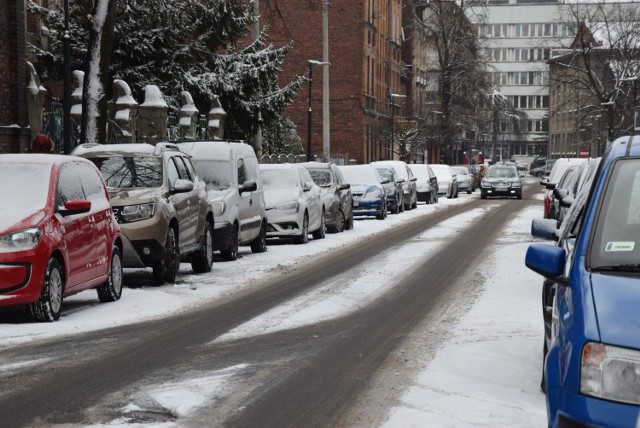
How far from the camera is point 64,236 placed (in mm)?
12570

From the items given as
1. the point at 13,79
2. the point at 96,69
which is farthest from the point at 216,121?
the point at 96,69

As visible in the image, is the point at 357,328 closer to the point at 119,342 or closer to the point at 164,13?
the point at 119,342

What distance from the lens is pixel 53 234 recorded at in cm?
1224

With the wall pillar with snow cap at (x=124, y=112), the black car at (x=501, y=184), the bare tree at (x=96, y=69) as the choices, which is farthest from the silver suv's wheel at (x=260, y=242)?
the black car at (x=501, y=184)

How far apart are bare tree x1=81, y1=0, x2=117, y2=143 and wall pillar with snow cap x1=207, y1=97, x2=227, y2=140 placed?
13.0 m

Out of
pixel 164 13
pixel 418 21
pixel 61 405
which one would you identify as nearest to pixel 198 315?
pixel 61 405

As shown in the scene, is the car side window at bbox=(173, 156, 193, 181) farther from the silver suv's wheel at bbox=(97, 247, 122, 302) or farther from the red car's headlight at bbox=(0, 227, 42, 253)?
the red car's headlight at bbox=(0, 227, 42, 253)

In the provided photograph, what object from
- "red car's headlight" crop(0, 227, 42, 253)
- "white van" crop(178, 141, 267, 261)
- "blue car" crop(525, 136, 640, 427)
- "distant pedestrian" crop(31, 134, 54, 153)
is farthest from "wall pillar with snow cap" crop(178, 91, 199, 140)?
"blue car" crop(525, 136, 640, 427)

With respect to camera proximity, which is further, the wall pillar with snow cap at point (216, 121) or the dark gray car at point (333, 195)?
the wall pillar with snow cap at point (216, 121)

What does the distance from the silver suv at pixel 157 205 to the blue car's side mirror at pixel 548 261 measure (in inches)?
397

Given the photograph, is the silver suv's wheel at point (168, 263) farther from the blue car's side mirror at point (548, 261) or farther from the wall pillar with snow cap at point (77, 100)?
the wall pillar with snow cap at point (77, 100)

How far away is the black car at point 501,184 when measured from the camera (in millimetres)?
60406

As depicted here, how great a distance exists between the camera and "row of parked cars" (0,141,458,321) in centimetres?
1205

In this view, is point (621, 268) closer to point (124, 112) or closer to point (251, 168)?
point (251, 168)
